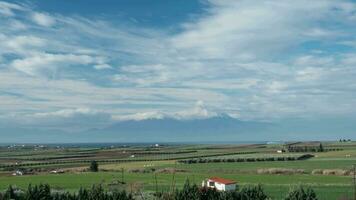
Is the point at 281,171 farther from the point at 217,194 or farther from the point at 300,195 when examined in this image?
the point at 300,195

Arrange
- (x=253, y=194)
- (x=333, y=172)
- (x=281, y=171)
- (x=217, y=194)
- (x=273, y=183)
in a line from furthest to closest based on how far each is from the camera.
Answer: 1. (x=281, y=171)
2. (x=333, y=172)
3. (x=273, y=183)
4. (x=217, y=194)
5. (x=253, y=194)

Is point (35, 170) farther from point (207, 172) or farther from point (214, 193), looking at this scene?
point (214, 193)

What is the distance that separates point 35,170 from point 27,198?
67893mm

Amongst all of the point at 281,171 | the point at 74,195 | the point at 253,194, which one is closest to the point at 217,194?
the point at 253,194

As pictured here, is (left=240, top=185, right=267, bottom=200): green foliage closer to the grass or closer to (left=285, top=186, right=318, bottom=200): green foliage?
(left=285, top=186, right=318, bottom=200): green foliage

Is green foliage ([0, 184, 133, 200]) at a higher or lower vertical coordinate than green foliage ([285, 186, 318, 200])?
higher

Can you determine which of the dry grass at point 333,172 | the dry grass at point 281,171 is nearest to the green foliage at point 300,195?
the dry grass at point 333,172

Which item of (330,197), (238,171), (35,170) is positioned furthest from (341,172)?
(35,170)

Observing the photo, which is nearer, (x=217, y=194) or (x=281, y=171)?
(x=217, y=194)

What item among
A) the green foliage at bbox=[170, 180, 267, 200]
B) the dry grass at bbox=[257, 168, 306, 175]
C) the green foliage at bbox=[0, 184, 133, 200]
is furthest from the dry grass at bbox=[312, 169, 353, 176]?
the green foliage at bbox=[0, 184, 133, 200]

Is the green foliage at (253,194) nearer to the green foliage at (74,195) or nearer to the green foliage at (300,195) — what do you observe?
the green foliage at (300,195)

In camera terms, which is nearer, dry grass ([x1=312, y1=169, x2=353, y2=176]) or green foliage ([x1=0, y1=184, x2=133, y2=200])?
green foliage ([x1=0, y1=184, x2=133, y2=200])

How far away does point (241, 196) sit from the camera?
5397 centimetres

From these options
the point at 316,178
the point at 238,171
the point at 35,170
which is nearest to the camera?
the point at 316,178
